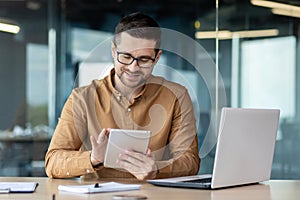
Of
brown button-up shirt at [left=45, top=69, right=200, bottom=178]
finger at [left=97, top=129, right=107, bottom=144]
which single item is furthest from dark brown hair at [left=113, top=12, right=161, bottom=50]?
finger at [left=97, top=129, right=107, bottom=144]

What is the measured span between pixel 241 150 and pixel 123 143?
44cm

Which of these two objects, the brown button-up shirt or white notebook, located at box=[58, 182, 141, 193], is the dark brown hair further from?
white notebook, located at box=[58, 182, 141, 193]

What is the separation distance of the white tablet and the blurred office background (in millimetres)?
2812

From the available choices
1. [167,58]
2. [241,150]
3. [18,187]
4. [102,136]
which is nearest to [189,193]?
[241,150]

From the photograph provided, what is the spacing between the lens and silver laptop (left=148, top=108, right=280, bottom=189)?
2.30m

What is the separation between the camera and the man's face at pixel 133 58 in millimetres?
2740

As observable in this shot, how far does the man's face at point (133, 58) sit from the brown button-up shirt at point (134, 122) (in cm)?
11

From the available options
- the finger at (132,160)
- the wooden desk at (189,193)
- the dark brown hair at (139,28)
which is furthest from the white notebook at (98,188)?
the dark brown hair at (139,28)

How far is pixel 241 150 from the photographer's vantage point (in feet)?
7.84

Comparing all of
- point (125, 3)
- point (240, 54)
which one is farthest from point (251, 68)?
point (125, 3)

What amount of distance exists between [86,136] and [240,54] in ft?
9.07

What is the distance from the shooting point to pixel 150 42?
9.20ft

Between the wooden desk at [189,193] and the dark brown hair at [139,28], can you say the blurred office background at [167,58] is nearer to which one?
the dark brown hair at [139,28]

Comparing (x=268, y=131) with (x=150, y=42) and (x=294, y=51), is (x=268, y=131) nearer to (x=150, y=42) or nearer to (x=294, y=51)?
(x=150, y=42)
